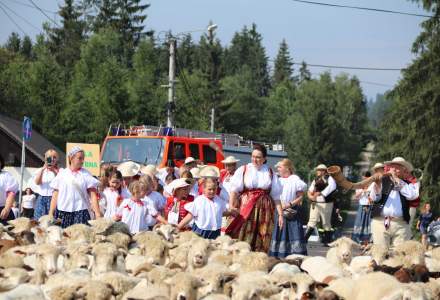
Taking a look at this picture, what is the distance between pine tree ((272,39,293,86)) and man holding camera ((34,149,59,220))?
Result: 4009 inches

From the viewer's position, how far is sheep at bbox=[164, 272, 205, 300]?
775 centimetres

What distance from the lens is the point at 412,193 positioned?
459 inches

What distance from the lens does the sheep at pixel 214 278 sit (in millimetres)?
8219

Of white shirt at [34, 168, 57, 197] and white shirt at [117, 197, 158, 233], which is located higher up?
white shirt at [34, 168, 57, 197]

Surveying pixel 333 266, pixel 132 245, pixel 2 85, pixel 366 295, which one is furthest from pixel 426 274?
pixel 2 85

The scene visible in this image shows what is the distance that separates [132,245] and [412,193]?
3.83m

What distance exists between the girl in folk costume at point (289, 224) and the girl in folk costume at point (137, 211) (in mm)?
2383

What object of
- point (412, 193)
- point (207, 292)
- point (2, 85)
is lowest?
point (207, 292)

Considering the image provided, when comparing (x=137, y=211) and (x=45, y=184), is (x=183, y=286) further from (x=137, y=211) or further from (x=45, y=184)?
(x=45, y=184)

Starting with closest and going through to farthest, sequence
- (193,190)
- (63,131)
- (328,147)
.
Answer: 1. (193,190)
2. (63,131)
3. (328,147)

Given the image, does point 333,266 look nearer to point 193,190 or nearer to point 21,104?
point 193,190

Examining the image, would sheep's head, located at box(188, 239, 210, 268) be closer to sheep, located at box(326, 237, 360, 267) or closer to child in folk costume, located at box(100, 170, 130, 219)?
sheep, located at box(326, 237, 360, 267)

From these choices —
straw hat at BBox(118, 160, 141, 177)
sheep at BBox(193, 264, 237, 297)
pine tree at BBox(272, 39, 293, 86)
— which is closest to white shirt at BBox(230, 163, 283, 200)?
sheep at BBox(193, 264, 237, 297)

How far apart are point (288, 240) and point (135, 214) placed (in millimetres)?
3327
